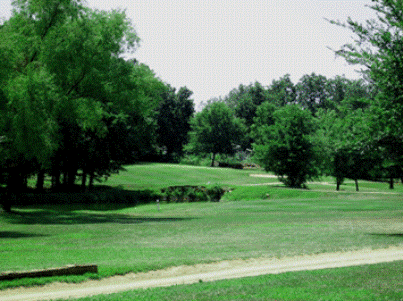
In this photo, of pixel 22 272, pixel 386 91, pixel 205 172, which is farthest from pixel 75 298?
pixel 205 172

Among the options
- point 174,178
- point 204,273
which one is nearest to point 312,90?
point 174,178

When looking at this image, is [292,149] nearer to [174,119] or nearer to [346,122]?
[346,122]

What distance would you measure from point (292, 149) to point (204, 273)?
4120cm

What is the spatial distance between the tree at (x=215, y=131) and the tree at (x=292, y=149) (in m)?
45.3

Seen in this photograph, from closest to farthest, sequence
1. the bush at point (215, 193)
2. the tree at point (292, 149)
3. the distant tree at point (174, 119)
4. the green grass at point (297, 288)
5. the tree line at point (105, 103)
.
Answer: the green grass at point (297, 288) < the tree line at point (105, 103) < the tree at point (292, 149) < the bush at point (215, 193) < the distant tree at point (174, 119)

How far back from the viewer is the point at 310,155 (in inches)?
2051

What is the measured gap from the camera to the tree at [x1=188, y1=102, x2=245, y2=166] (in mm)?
99812

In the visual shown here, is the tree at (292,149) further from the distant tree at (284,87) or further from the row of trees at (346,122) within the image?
the distant tree at (284,87)

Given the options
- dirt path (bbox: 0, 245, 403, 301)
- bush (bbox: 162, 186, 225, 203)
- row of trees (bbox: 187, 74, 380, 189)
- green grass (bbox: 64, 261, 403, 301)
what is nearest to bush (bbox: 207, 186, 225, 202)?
bush (bbox: 162, 186, 225, 203)

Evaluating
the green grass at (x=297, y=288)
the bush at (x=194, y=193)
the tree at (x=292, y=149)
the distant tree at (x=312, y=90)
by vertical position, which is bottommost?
the bush at (x=194, y=193)

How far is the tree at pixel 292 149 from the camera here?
52.1 m

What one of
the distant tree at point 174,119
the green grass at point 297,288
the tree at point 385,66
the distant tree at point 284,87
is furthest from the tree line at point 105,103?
the distant tree at point 284,87

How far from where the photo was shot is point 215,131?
100 meters

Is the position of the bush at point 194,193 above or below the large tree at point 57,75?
below
